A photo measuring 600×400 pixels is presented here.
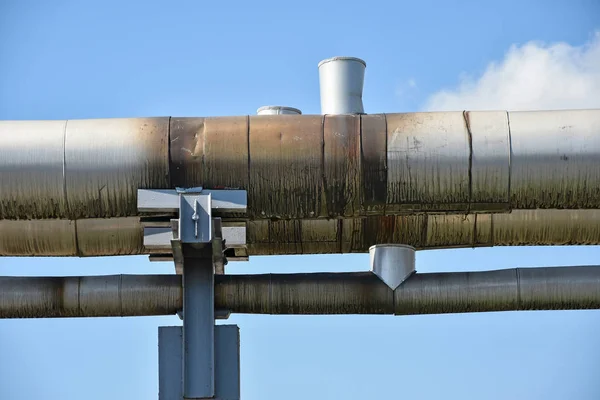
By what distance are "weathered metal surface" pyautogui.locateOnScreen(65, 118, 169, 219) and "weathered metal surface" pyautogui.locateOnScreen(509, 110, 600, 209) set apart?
5.07m

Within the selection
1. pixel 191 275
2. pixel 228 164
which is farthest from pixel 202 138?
pixel 191 275

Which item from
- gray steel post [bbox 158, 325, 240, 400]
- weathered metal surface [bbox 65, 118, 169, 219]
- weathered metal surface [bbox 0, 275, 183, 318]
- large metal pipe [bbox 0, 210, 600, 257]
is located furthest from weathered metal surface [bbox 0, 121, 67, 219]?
gray steel post [bbox 158, 325, 240, 400]

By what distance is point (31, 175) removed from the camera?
49.7 ft

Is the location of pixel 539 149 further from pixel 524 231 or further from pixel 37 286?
pixel 37 286

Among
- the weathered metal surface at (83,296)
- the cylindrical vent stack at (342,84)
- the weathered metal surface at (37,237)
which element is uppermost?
the cylindrical vent stack at (342,84)

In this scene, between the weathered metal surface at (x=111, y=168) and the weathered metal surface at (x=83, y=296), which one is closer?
the weathered metal surface at (x=111, y=168)

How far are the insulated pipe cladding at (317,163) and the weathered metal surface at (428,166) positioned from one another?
1 cm

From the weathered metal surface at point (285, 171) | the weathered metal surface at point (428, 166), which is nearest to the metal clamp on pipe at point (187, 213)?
the weathered metal surface at point (285, 171)

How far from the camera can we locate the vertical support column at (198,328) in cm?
1548

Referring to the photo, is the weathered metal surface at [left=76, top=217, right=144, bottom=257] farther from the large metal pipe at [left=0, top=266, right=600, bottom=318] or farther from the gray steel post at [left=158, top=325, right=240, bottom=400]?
the gray steel post at [left=158, top=325, right=240, bottom=400]

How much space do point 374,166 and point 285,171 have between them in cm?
128

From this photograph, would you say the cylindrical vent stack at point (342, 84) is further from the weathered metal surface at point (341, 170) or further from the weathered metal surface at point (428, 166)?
the weathered metal surface at point (428, 166)

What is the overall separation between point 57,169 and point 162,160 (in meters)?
1.49

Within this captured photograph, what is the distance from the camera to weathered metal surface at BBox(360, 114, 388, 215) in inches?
602
